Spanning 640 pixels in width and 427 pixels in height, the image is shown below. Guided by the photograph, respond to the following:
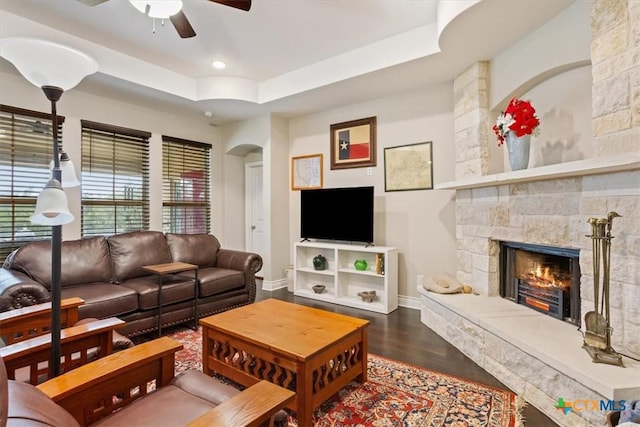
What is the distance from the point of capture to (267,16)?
296 centimetres

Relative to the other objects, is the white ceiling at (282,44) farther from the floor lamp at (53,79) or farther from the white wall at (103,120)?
the floor lamp at (53,79)

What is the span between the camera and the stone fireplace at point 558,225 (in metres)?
1.85

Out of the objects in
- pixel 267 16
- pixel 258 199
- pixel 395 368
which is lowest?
pixel 395 368

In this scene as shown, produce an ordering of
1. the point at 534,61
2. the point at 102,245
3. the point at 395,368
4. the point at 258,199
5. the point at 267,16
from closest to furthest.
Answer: the point at 395,368
the point at 534,61
the point at 267,16
the point at 102,245
the point at 258,199

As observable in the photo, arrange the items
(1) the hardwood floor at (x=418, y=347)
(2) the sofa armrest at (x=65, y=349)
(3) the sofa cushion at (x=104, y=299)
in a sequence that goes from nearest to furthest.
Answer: (2) the sofa armrest at (x=65, y=349) < (1) the hardwood floor at (x=418, y=347) < (3) the sofa cushion at (x=104, y=299)

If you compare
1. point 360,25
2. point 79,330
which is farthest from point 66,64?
point 360,25

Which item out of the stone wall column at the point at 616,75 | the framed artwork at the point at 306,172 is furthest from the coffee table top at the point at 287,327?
the framed artwork at the point at 306,172

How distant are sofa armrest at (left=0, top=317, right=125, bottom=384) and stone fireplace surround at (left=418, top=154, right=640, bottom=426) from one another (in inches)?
98.9

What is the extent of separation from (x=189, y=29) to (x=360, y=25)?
62.4 inches

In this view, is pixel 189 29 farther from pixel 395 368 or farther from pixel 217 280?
pixel 395 368

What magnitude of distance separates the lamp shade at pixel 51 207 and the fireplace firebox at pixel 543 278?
→ 3.12 metres

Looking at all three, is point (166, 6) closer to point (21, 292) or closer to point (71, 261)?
point (21, 292)

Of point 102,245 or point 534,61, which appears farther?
point 102,245

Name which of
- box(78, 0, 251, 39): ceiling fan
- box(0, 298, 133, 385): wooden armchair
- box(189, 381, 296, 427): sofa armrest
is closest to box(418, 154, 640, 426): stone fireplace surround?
box(189, 381, 296, 427): sofa armrest
